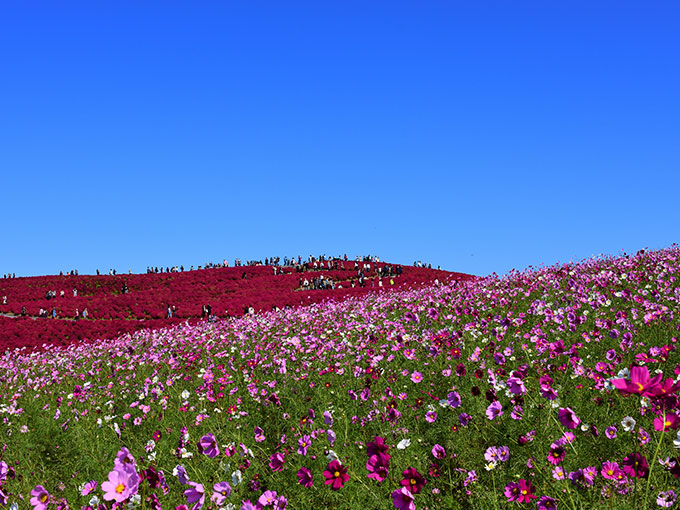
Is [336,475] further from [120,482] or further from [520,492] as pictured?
[520,492]

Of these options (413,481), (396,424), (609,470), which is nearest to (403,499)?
(413,481)

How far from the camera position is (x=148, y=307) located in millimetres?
34781

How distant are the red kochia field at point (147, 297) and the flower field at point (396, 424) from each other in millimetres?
17915

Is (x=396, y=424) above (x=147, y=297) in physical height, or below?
below

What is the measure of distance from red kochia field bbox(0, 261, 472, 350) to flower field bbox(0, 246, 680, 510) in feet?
58.8

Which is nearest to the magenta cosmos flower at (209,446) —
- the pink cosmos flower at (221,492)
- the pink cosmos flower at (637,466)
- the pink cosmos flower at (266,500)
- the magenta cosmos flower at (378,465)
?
the pink cosmos flower at (221,492)

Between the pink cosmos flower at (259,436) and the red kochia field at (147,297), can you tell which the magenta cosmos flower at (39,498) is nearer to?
the pink cosmos flower at (259,436)

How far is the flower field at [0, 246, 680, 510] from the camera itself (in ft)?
9.73

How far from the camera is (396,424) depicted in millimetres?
5020

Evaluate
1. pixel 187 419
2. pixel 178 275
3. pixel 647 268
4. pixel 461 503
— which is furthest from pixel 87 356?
pixel 178 275

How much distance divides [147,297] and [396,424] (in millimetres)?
36113

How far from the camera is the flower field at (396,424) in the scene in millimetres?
2967

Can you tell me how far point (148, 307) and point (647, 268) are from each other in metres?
31.4

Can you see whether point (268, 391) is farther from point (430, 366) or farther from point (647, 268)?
point (647, 268)
